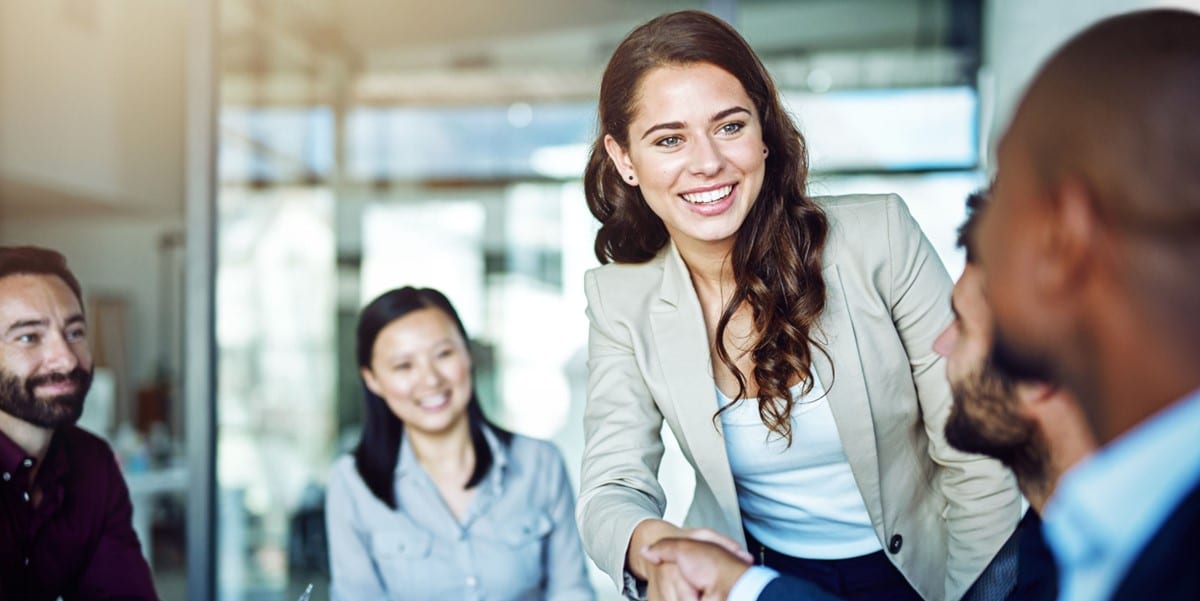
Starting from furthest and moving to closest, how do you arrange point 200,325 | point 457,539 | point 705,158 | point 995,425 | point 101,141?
point 101,141
point 200,325
point 457,539
point 705,158
point 995,425

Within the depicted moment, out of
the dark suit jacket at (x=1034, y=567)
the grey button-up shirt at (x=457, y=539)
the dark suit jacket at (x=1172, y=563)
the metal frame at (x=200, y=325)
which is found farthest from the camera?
the metal frame at (x=200, y=325)

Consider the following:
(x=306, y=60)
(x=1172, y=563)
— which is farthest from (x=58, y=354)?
(x=306, y=60)

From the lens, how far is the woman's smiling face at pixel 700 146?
1.68 meters

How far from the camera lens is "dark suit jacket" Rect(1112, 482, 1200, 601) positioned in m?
0.79

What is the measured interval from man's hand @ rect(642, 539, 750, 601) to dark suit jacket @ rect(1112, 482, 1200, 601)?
24.0 inches

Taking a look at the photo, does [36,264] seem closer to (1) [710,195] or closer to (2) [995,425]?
(1) [710,195]

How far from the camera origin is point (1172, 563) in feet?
2.61

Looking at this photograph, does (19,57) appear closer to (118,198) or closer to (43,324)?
(118,198)

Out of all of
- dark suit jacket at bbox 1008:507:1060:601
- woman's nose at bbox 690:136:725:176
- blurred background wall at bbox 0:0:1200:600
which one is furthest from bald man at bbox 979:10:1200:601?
blurred background wall at bbox 0:0:1200:600

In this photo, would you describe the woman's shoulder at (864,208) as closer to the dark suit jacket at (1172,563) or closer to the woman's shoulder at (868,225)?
the woman's shoulder at (868,225)

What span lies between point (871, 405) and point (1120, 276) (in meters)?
0.94

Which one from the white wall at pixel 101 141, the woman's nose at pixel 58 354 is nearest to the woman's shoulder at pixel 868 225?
the woman's nose at pixel 58 354

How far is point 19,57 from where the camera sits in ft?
16.5

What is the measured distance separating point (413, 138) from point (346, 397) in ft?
5.69
